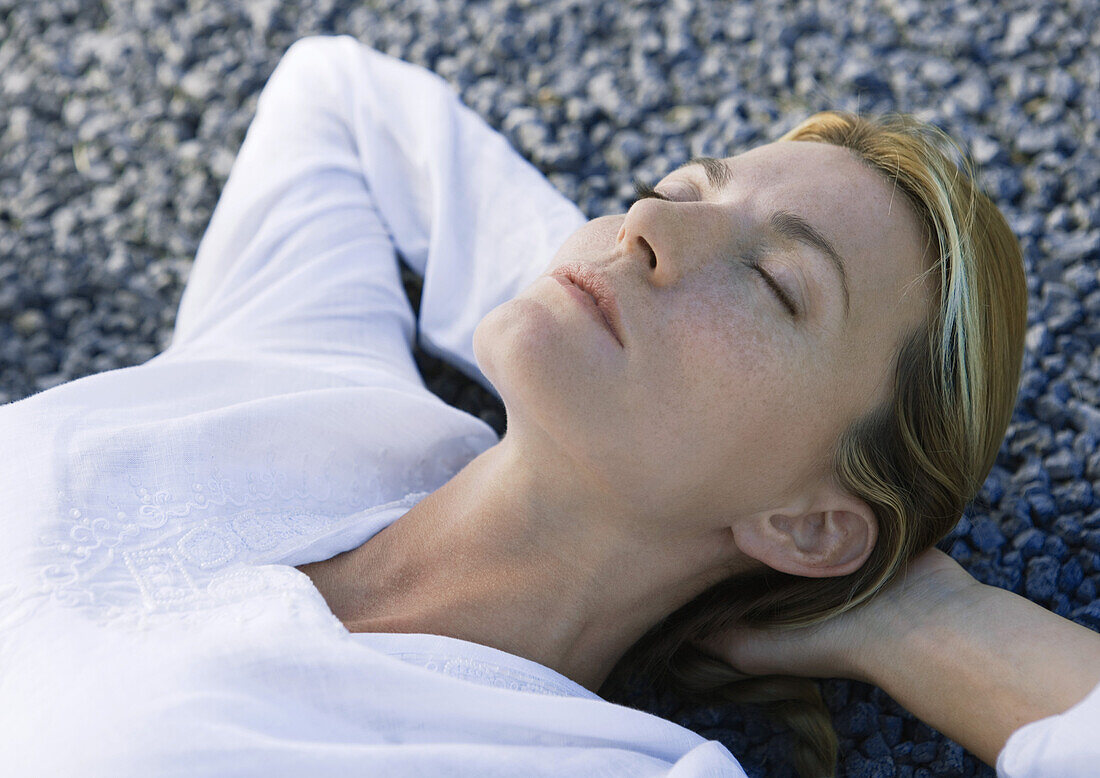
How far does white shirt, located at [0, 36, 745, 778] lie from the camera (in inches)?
53.5

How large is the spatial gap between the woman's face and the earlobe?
0.06 m

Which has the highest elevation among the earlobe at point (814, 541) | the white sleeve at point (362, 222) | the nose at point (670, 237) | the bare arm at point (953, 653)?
the nose at point (670, 237)

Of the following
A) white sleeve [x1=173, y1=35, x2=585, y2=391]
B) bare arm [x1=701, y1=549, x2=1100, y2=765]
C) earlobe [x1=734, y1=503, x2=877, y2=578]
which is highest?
white sleeve [x1=173, y1=35, x2=585, y2=391]

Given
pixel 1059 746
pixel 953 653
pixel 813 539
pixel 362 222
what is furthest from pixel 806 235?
pixel 362 222

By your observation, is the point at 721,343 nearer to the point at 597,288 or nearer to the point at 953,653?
the point at 597,288

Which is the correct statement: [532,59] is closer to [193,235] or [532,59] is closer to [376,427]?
[193,235]

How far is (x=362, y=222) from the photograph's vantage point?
2426 mm

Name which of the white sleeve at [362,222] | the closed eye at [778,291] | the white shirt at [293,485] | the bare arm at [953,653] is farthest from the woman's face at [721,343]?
the white sleeve at [362,222]

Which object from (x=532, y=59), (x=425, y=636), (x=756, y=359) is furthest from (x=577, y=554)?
(x=532, y=59)

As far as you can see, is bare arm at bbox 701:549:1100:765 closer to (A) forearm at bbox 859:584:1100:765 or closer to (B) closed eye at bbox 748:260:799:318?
(A) forearm at bbox 859:584:1100:765

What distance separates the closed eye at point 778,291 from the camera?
1.53 meters

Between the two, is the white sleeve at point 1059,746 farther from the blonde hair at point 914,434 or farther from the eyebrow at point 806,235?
the eyebrow at point 806,235

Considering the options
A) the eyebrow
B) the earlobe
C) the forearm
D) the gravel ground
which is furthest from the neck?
the gravel ground

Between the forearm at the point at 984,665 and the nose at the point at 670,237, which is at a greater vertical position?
the nose at the point at 670,237
